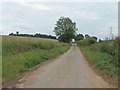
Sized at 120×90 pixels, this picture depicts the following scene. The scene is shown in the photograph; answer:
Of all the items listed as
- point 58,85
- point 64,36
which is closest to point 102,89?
point 58,85

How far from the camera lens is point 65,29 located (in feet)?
431

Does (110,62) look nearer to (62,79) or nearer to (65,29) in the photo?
(62,79)

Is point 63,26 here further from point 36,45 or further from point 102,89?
point 102,89

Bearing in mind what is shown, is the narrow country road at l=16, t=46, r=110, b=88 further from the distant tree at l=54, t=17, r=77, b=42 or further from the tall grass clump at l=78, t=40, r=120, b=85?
the distant tree at l=54, t=17, r=77, b=42

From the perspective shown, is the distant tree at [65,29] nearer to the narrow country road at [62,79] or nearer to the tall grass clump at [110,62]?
the tall grass clump at [110,62]

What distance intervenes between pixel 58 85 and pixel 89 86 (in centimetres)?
135

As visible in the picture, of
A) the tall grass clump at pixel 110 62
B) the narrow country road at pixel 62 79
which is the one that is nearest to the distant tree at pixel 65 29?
the tall grass clump at pixel 110 62

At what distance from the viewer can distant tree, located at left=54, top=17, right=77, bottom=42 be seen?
127 m

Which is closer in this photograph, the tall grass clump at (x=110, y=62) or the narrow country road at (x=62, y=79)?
the narrow country road at (x=62, y=79)

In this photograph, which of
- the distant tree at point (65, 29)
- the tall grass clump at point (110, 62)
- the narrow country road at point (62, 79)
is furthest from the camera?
the distant tree at point (65, 29)

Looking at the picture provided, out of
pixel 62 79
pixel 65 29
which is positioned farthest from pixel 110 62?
pixel 65 29

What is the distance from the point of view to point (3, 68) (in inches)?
663

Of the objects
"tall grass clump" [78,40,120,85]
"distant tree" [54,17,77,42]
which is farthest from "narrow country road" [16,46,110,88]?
"distant tree" [54,17,77,42]

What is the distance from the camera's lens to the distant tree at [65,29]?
127312 millimetres
